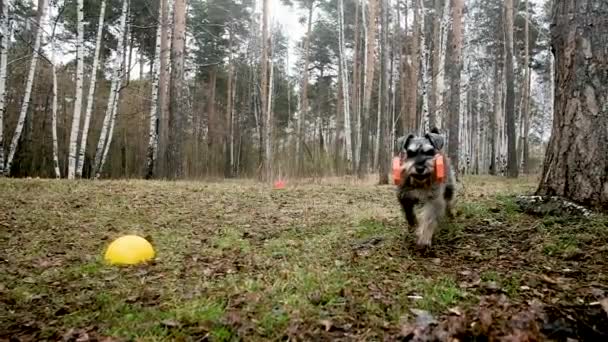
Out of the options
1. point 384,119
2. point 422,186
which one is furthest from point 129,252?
point 384,119

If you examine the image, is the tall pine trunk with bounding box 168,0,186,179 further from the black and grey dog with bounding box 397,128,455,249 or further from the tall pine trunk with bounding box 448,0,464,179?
the black and grey dog with bounding box 397,128,455,249

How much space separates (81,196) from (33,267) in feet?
13.8

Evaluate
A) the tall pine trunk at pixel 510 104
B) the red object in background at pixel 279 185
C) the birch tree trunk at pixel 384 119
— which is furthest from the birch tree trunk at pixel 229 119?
the tall pine trunk at pixel 510 104

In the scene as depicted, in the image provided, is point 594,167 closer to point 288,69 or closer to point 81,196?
point 81,196

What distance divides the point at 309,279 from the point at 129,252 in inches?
79.2

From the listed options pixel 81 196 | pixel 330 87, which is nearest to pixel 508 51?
pixel 81 196

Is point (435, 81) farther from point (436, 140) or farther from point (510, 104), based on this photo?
point (436, 140)

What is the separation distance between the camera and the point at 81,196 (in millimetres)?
8398

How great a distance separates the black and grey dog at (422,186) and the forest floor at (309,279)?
0.28 m

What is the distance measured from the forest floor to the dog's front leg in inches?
7.0

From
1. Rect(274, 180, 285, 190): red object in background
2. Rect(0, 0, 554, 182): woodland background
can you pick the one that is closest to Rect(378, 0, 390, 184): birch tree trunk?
Rect(0, 0, 554, 182): woodland background

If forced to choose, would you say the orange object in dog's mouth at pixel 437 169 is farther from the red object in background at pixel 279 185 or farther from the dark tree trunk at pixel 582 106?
the red object in background at pixel 279 185

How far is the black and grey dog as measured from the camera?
456cm

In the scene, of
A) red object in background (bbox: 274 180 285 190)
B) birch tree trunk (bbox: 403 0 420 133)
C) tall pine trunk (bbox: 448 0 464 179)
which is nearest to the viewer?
red object in background (bbox: 274 180 285 190)
